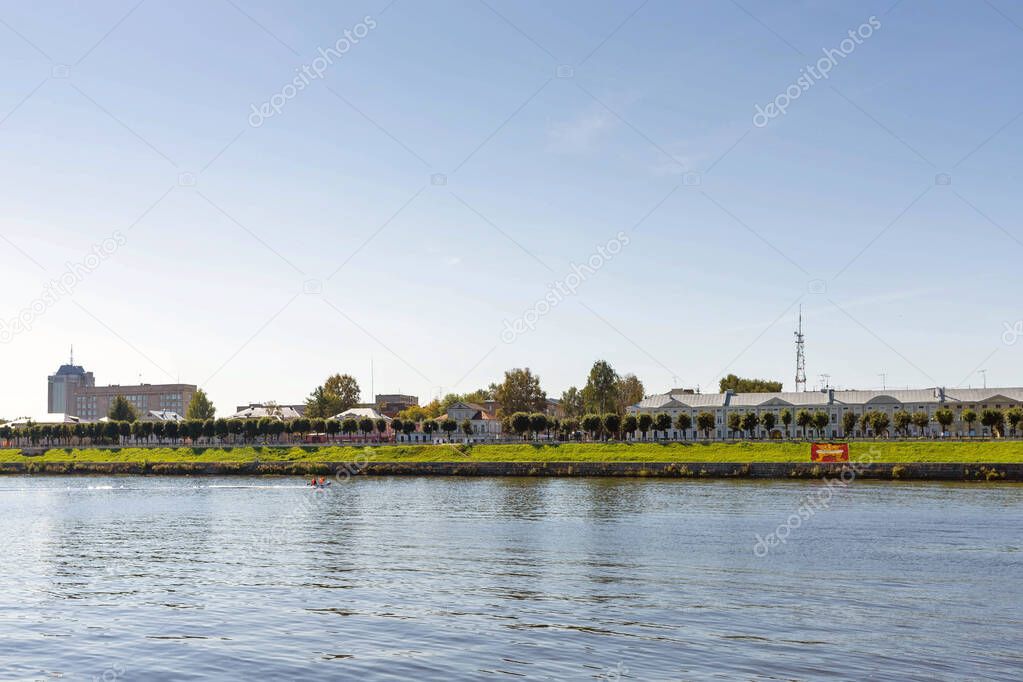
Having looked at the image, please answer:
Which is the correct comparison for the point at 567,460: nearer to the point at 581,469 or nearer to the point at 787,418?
the point at 581,469

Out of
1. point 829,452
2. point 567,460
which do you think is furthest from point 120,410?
point 829,452

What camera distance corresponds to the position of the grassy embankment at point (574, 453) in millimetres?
91688

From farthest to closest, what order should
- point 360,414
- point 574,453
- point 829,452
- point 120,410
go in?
point 360,414 → point 120,410 → point 574,453 → point 829,452

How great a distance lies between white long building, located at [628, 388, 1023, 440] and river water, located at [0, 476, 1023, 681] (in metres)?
102

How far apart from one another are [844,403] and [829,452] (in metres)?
69.2

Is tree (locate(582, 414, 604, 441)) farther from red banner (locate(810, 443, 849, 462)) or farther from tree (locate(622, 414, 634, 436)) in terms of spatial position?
red banner (locate(810, 443, 849, 462))

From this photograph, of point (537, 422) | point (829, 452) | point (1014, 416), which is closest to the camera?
point (829, 452)

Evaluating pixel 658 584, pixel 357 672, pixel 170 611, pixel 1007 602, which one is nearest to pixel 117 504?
pixel 170 611

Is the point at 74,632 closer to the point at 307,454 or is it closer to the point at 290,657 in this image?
the point at 290,657

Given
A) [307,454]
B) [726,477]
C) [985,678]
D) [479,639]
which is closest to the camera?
[985,678]

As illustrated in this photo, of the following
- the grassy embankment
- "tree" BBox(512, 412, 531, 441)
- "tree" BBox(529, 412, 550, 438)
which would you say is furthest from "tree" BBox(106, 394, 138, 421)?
"tree" BBox(529, 412, 550, 438)

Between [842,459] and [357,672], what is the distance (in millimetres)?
80193

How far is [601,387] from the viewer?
168 m

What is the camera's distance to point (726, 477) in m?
85.8
